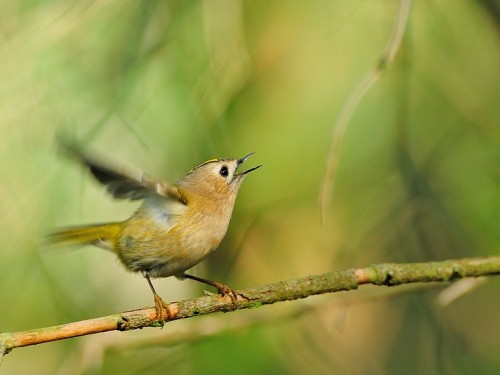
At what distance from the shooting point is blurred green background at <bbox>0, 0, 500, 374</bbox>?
2.10m

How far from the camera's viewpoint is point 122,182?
2.12 meters

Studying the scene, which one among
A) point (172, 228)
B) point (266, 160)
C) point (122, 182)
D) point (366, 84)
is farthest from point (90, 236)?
point (366, 84)

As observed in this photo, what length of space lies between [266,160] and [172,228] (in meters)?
0.40

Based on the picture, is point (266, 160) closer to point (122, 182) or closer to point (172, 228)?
point (172, 228)

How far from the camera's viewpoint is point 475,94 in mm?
2557

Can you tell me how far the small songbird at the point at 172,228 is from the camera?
7.79ft

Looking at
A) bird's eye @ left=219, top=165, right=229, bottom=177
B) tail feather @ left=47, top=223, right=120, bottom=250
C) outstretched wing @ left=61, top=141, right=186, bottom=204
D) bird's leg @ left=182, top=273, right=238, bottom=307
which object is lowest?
bird's leg @ left=182, top=273, right=238, bottom=307

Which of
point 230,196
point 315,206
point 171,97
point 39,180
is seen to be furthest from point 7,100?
point 315,206

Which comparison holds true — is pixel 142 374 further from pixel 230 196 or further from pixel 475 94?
pixel 475 94

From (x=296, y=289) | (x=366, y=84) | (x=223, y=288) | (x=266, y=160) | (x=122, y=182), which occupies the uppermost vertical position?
(x=266, y=160)

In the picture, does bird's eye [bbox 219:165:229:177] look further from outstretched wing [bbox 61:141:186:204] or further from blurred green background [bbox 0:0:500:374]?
outstretched wing [bbox 61:141:186:204]

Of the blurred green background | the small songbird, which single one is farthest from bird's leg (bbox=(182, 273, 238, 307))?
the blurred green background

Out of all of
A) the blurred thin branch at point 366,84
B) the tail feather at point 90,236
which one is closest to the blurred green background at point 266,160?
the tail feather at point 90,236

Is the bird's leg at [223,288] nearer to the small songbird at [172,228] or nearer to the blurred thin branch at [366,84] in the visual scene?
the small songbird at [172,228]
